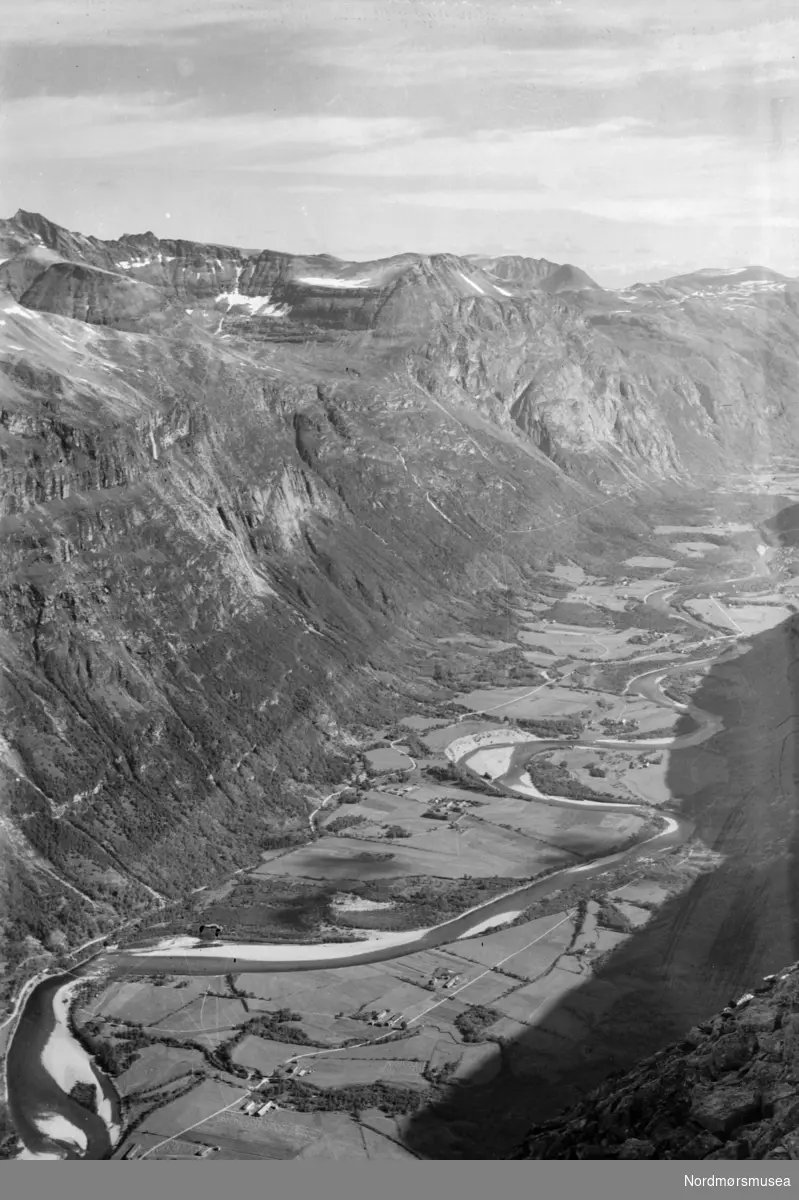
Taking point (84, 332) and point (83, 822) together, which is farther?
point (84, 332)

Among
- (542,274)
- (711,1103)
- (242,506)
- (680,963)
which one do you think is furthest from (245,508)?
(542,274)

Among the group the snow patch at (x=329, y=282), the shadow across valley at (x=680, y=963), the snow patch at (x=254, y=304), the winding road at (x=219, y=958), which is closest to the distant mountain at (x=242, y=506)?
the snow patch at (x=329, y=282)

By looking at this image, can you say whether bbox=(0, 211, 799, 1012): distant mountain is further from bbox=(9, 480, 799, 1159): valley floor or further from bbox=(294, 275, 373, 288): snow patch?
bbox=(9, 480, 799, 1159): valley floor

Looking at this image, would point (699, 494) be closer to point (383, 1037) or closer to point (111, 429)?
point (111, 429)

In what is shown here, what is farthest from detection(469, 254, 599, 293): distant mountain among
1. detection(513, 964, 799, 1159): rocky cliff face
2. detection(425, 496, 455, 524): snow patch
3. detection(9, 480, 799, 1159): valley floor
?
detection(513, 964, 799, 1159): rocky cliff face

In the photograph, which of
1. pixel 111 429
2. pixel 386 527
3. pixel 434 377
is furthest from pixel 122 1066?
pixel 434 377

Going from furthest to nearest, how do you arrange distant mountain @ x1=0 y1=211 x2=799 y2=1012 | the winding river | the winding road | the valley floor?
distant mountain @ x1=0 y1=211 x2=799 y2=1012 < the winding road < the valley floor < the winding river
